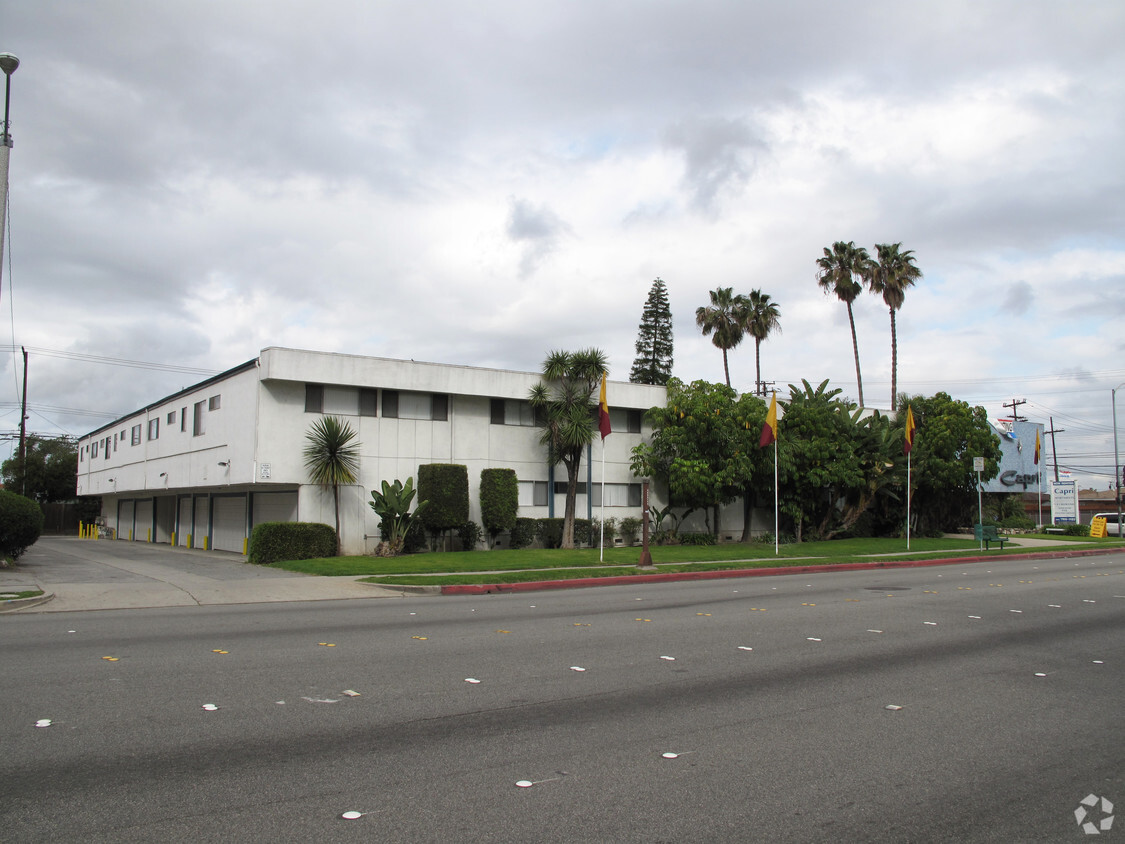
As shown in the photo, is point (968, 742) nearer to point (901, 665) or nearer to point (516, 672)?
point (901, 665)

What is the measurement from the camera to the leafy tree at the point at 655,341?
221 ft

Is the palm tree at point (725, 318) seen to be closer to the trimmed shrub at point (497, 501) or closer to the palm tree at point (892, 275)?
the palm tree at point (892, 275)

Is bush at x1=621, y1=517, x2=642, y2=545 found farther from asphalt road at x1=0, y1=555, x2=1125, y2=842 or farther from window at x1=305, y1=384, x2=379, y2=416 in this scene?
asphalt road at x1=0, y1=555, x2=1125, y2=842

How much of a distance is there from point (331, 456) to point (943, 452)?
1117 inches

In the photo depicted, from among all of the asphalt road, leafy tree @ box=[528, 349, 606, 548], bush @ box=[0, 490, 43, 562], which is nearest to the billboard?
leafy tree @ box=[528, 349, 606, 548]

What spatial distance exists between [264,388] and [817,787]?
2387 centimetres

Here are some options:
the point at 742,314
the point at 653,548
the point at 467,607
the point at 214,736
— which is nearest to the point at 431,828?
the point at 214,736

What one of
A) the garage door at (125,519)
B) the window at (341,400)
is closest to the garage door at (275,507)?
the window at (341,400)

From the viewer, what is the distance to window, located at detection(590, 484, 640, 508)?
107 feet

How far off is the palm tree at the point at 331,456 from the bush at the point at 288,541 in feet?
3.41

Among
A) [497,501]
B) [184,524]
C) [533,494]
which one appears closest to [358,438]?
[497,501]

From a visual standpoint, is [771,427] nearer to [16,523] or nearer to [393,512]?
[393,512]

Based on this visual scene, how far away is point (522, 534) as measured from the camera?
30031mm

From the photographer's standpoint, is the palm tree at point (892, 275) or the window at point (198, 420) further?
the palm tree at point (892, 275)
